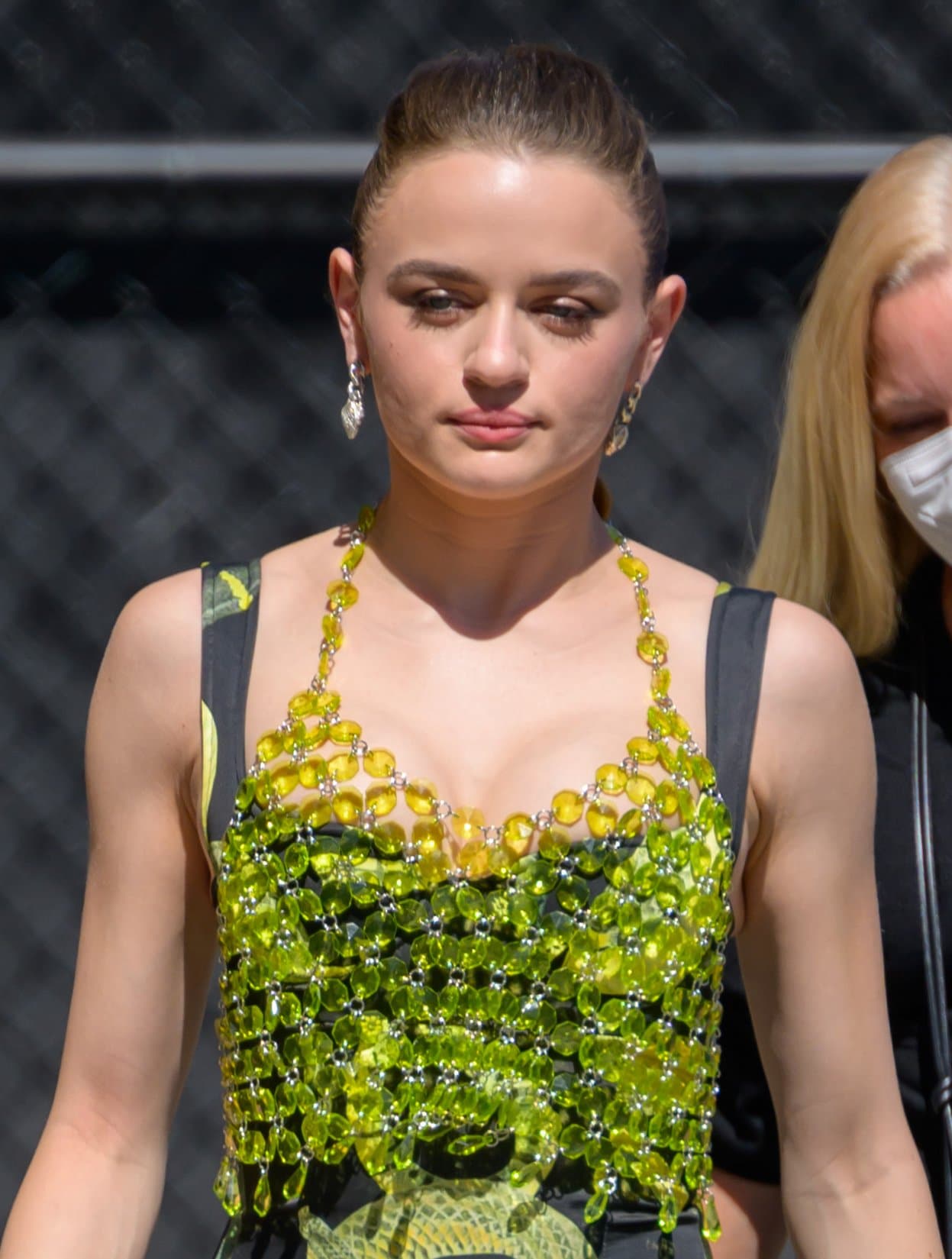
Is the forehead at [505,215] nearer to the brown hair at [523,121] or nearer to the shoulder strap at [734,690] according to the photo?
the brown hair at [523,121]

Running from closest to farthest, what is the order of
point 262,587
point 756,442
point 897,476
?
1. point 262,587
2. point 897,476
3. point 756,442

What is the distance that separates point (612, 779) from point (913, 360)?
47cm

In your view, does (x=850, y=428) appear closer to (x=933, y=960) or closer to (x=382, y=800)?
(x=933, y=960)

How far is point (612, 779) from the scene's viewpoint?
124 centimetres

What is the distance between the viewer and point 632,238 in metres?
1.26

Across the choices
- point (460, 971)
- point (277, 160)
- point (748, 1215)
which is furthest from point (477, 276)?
point (277, 160)

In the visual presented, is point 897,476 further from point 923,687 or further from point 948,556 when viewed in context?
point 923,687

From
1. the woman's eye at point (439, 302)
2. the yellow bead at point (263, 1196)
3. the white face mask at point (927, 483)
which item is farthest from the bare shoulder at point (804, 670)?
the yellow bead at point (263, 1196)

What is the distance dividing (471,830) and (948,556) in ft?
1.80

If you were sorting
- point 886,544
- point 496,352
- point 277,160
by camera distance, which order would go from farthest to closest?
point 277,160
point 886,544
point 496,352

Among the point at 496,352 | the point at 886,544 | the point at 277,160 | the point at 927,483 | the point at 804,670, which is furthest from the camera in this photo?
the point at 277,160

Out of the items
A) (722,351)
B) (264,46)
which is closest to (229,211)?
(264,46)

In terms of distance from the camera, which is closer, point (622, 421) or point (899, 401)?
point (622, 421)

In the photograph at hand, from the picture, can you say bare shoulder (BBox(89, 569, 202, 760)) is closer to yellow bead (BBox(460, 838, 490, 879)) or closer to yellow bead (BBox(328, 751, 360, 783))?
yellow bead (BBox(328, 751, 360, 783))
